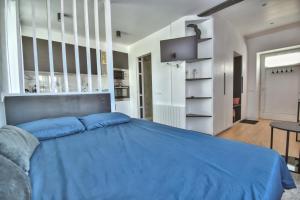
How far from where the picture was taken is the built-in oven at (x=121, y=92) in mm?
4874

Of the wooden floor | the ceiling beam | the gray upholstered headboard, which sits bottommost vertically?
the wooden floor

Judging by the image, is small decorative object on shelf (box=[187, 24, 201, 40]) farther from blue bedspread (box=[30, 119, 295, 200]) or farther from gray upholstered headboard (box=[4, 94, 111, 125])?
blue bedspread (box=[30, 119, 295, 200])

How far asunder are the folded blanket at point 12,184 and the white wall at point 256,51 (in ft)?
20.0

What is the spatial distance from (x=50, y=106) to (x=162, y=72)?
267 centimetres

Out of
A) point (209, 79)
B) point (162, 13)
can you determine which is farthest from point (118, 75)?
point (209, 79)

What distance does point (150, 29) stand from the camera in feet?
13.1

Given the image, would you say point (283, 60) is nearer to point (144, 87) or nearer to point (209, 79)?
point (209, 79)

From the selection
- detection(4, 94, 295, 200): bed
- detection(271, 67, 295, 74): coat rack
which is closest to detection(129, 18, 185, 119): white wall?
detection(4, 94, 295, 200): bed

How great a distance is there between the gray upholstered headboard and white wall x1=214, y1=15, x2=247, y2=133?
244cm

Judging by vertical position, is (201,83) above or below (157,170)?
above

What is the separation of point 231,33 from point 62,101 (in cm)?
425

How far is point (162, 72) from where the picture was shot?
13.4 feet

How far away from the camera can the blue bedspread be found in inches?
28.2

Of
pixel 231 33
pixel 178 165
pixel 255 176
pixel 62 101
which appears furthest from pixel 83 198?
Answer: pixel 231 33
